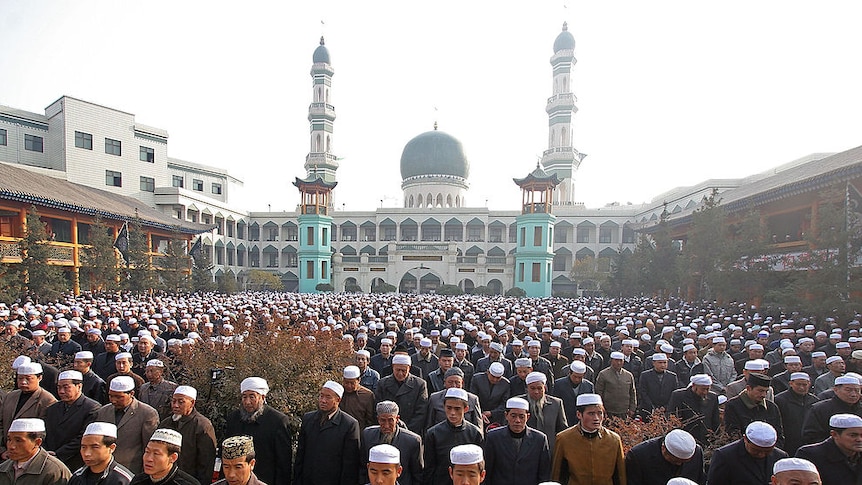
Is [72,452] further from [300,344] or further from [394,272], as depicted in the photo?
[394,272]

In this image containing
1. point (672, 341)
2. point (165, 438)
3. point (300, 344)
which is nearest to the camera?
point (165, 438)

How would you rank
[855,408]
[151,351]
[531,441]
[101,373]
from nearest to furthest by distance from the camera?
[531,441] < [855,408] < [101,373] < [151,351]

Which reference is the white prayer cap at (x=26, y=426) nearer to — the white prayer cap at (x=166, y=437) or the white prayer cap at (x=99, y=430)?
the white prayer cap at (x=99, y=430)

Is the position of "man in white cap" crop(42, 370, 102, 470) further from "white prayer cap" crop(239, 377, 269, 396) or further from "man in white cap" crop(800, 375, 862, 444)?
"man in white cap" crop(800, 375, 862, 444)

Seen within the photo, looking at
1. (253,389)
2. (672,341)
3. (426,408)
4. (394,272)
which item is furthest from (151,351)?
(394,272)

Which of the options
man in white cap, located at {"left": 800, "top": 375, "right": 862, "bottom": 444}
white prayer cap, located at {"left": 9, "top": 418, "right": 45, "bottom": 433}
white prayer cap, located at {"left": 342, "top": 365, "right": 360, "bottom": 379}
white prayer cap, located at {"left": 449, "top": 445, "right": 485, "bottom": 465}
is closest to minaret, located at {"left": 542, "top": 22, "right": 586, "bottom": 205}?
man in white cap, located at {"left": 800, "top": 375, "right": 862, "bottom": 444}

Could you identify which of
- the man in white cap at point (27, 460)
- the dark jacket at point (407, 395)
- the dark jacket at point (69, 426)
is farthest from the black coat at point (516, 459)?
the dark jacket at point (69, 426)

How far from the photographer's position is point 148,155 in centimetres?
3684

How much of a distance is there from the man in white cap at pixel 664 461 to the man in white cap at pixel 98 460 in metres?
3.82

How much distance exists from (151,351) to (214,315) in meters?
7.13

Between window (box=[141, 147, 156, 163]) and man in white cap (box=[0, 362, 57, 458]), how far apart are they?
3681 centimetres

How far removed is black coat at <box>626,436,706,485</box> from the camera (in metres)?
3.79

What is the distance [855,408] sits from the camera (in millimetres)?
5082

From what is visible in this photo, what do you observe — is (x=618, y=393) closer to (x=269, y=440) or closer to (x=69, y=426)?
(x=269, y=440)
